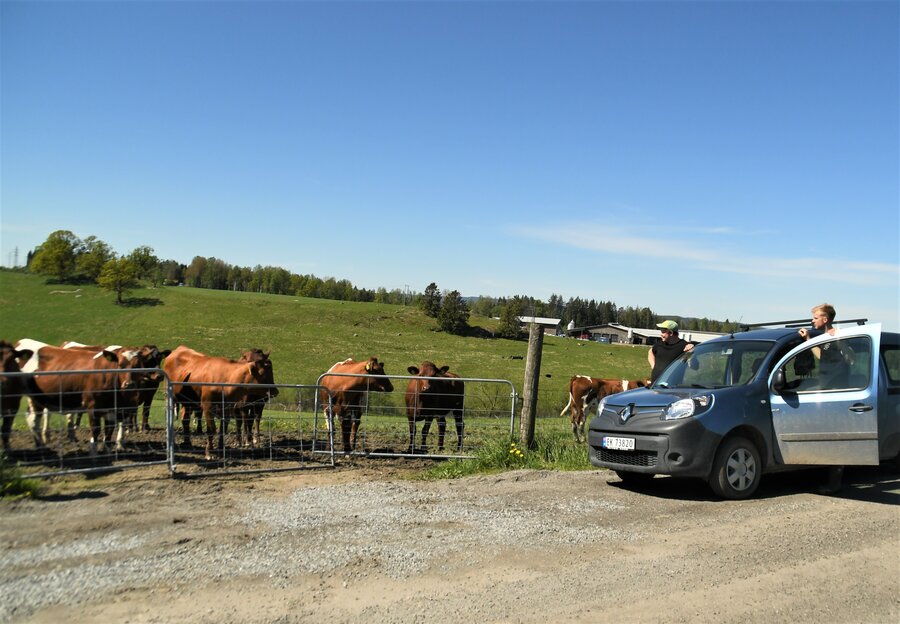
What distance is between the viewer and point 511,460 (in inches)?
400

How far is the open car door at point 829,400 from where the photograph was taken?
24.3 ft

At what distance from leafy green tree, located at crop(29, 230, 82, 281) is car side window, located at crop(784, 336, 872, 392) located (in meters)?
102

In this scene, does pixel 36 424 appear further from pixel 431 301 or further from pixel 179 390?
pixel 431 301

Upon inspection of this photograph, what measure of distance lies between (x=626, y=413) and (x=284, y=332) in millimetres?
72717

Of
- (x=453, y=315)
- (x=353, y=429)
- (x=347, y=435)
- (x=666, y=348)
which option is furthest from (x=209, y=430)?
(x=453, y=315)

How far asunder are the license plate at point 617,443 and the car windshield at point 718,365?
3.85ft

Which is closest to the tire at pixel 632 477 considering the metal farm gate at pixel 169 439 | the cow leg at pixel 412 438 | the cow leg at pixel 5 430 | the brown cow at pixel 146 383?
the metal farm gate at pixel 169 439

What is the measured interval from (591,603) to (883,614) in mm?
1975

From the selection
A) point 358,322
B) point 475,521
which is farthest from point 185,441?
point 358,322

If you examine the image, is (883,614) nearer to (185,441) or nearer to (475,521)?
(475,521)

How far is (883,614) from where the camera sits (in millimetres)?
4590

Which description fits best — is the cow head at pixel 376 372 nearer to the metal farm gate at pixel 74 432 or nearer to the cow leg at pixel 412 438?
the cow leg at pixel 412 438

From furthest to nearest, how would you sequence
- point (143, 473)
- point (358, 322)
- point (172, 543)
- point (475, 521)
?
point (358, 322) < point (143, 473) < point (475, 521) < point (172, 543)

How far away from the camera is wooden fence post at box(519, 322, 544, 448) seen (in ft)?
35.1
